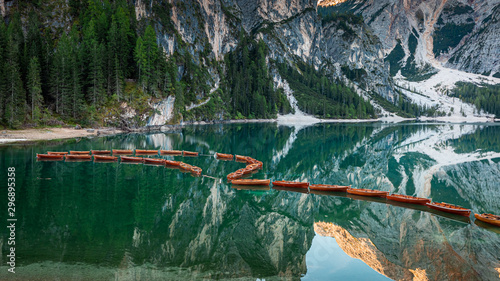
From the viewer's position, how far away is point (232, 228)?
76.7 feet

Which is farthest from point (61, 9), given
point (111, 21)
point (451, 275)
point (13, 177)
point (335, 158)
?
point (451, 275)

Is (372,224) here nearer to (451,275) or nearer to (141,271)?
(451,275)

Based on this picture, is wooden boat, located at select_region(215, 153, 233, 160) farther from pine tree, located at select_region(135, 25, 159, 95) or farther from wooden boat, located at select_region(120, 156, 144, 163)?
pine tree, located at select_region(135, 25, 159, 95)

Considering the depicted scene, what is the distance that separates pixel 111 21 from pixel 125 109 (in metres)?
37.2

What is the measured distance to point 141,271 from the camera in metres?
16.1

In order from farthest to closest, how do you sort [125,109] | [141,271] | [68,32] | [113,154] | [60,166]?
[68,32] → [125,109] → [113,154] → [60,166] → [141,271]

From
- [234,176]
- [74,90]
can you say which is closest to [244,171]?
[234,176]

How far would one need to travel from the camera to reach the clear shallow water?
17.3 m

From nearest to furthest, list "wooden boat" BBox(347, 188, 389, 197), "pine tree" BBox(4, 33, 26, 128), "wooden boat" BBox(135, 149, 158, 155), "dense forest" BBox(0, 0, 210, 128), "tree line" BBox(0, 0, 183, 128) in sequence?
1. "wooden boat" BBox(347, 188, 389, 197)
2. "wooden boat" BBox(135, 149, 158, 155)
3. "pine tree" BBox(4, 33, 26, 128)
4. "tree line" BBox(0, 0, 183, 128)
5. "dense forest" BBox(0, 0, 210, 128)

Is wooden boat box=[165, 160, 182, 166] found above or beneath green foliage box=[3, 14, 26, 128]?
beneath

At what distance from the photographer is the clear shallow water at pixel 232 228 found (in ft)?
56.7

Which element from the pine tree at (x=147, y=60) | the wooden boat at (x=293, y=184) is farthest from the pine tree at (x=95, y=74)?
the wooden boat at (x=293, y=184)

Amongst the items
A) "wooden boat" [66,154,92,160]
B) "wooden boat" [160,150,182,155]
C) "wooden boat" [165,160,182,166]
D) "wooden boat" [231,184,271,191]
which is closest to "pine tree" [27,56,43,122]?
"wooden boat" [66,154,92,160]

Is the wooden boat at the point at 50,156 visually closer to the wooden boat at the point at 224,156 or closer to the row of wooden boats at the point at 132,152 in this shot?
the row of wooden boats at the point at 132,152
